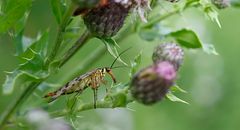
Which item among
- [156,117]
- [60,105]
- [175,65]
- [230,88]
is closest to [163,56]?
[175,65]

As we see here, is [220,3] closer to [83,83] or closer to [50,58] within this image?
[83,83]

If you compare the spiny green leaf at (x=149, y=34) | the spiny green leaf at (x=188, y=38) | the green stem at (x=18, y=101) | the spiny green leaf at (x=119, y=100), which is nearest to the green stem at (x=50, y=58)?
the green stem at (x=18, y=101)

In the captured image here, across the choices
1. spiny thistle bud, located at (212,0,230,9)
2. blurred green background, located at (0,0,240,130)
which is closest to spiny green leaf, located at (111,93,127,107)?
spiny thistle bud, located at (212,0,230,9)

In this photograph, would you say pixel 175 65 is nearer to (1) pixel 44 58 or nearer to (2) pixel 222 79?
(1) pixel 44 58

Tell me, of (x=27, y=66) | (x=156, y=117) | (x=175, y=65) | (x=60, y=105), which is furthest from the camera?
(x=156, y=117)

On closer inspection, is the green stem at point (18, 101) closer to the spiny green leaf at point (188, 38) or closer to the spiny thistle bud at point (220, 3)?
the spiny green leaf at point (188, 38)

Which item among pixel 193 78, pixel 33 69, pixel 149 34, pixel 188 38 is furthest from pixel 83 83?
pixel 193 78
